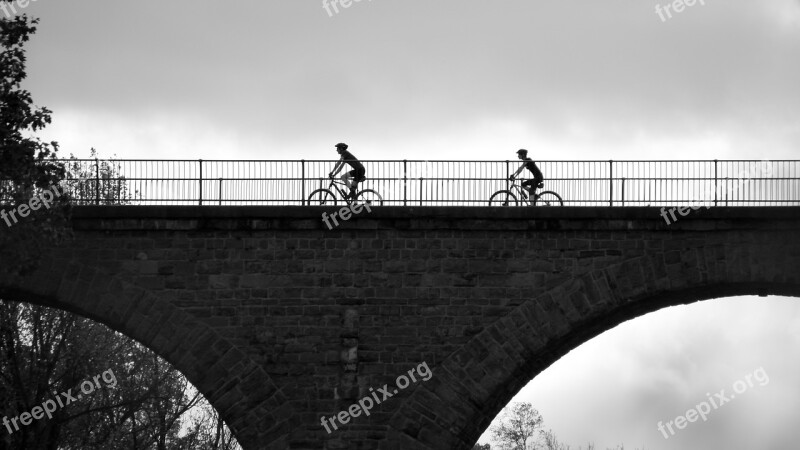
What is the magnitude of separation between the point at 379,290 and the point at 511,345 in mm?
2503

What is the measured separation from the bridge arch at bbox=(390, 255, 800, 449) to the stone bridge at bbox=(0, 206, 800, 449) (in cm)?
2

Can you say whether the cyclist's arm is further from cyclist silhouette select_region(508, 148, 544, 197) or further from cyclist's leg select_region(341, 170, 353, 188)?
cyclist silhouette select_region(508, 148, 544, 197)

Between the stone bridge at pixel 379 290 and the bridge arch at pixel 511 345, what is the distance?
2 centimetres

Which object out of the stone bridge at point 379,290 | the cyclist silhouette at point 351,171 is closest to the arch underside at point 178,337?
the stone bridge at point 379,290

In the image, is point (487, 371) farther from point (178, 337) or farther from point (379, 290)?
point (178, 337)

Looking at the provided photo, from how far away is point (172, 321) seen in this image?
26.3m

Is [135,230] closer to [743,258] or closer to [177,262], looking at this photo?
[177,262]

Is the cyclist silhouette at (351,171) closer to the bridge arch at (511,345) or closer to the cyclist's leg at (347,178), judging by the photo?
the cyclist's leg at (347,178)

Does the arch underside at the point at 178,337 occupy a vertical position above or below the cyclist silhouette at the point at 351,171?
below

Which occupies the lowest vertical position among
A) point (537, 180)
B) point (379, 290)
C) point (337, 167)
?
point (379, 290)

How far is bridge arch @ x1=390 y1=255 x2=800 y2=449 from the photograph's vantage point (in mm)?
25844

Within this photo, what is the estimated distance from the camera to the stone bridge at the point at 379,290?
26.0m

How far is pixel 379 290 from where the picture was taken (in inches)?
1042

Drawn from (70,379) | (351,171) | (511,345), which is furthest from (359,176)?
(70,379)
